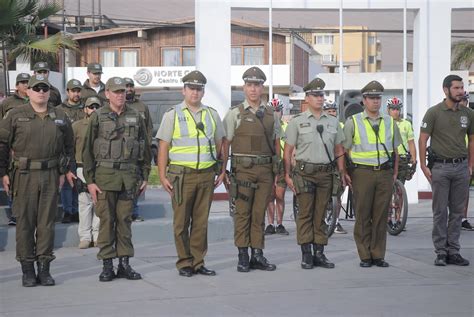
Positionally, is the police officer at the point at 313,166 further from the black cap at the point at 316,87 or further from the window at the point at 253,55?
the window at the point at 253,55

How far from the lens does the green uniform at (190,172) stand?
8.40 m

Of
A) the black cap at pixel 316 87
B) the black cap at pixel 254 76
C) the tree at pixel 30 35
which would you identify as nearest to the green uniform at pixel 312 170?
the black cap at pixel 316 87

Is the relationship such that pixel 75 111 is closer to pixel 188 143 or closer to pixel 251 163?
pixel 188 143

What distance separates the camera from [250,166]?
8.72m

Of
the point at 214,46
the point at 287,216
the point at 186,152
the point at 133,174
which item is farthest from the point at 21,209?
the point at 214,46

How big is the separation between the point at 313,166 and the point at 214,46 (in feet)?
22.7

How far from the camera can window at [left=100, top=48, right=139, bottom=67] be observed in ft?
173

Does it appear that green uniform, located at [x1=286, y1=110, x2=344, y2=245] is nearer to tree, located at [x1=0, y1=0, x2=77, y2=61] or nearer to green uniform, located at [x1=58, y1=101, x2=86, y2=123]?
green uniform, located at [x1=58, y1=101, x2=86, y2=123]

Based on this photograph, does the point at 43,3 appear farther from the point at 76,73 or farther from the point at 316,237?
the point at 76,73

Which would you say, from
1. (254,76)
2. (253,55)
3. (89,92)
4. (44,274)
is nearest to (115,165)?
(44,274)

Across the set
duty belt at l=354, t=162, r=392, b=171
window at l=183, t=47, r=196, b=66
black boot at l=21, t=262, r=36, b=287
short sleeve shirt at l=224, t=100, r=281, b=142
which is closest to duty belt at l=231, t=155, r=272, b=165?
short sleeve shirt at l=224, t=100, r=281, b=142

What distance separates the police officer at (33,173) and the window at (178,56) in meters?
44.5

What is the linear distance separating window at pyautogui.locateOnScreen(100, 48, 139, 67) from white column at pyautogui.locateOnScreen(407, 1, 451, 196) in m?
38.6

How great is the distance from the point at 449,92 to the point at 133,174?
12.1 ft
